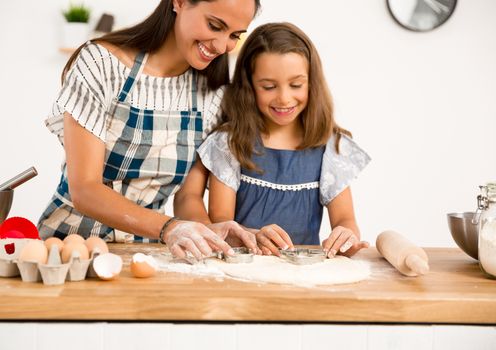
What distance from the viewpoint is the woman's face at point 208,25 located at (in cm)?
145

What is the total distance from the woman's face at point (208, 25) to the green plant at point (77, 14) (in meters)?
1.99

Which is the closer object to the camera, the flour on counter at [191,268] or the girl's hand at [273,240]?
the flour on counter at [191,268]

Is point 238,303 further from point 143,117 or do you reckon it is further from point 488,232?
point 143,117

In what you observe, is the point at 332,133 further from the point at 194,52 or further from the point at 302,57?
the point at 194,52

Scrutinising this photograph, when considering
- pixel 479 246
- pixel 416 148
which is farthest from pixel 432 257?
pixel 416 148

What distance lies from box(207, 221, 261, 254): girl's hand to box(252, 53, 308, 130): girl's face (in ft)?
1.46

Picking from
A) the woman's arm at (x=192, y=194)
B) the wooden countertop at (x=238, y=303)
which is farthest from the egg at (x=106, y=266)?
the woman's arm at (x=192, y=194)

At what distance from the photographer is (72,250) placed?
112cm

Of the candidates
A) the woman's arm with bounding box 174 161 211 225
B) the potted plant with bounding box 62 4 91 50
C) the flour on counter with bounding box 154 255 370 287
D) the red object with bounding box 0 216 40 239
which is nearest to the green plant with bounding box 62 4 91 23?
the potted plant with bounding box 62 4 91 50

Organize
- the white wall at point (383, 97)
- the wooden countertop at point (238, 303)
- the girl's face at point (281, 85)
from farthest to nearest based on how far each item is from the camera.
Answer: the white wall at point (383, 97) < the girl's face at point (281, 85) < the wooden countertop at point (238, 303)

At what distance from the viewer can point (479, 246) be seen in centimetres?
124

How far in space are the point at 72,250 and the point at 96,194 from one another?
0.32 m

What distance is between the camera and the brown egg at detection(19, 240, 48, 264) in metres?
1.09

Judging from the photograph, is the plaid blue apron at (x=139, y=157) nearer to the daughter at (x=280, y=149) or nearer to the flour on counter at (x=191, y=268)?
the daughter at (x=280, y=149)
